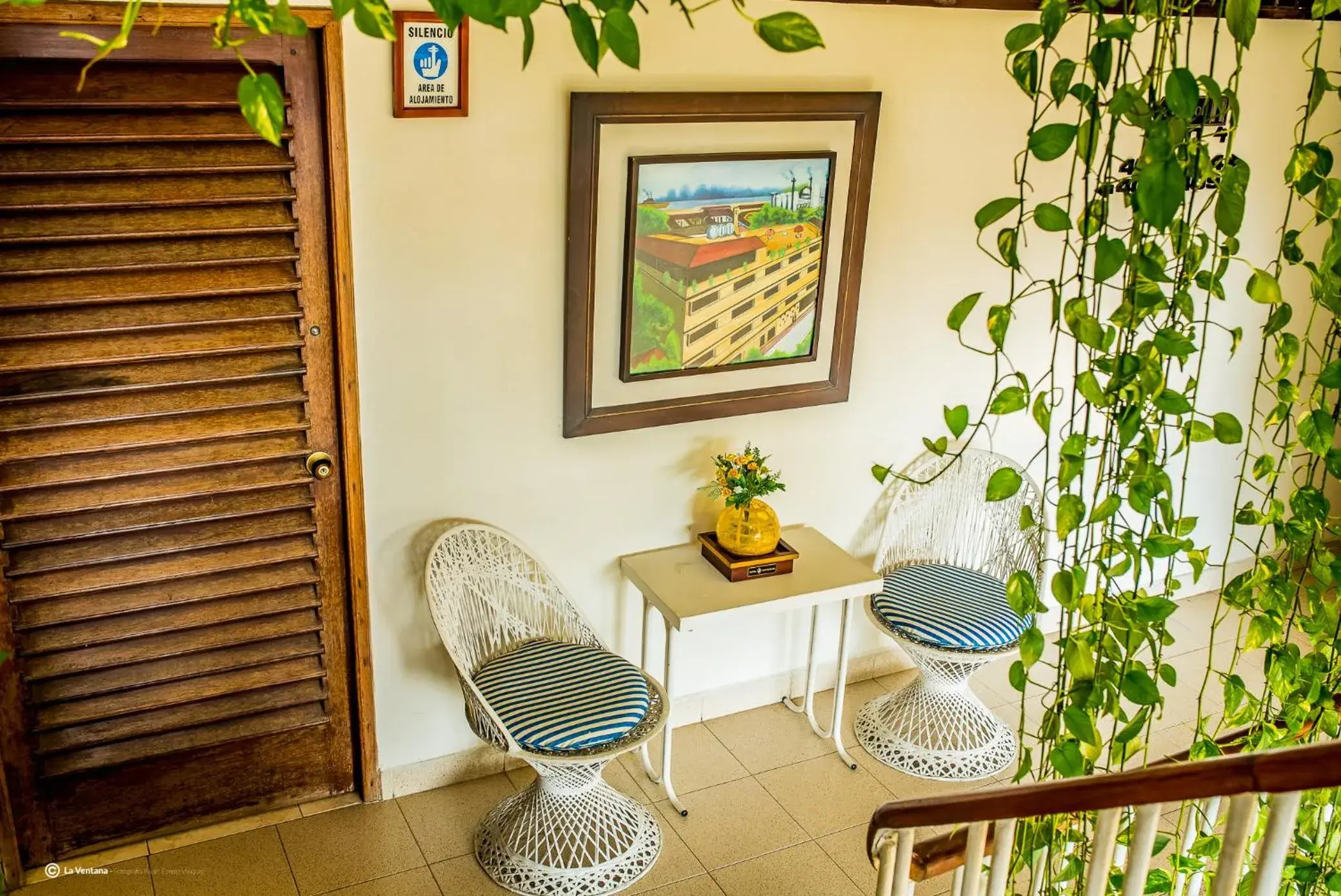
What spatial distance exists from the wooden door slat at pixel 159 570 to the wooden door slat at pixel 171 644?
160 millimetres

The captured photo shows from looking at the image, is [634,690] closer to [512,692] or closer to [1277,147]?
[512,692]

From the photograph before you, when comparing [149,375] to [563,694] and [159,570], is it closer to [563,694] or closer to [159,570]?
[159,570]

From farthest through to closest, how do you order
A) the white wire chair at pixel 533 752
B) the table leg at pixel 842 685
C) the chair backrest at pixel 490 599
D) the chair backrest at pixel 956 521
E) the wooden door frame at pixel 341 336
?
the chair backrest at pixel 956 521 < the table leg at pixel 842 685 < the chair backrest at pixel 490 599 < the white wire chair at pixel 533 752 < the wooden door frame at pixel 341 336

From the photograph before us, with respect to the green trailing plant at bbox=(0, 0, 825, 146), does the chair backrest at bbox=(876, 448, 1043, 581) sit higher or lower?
lower

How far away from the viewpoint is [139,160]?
273 centimetres

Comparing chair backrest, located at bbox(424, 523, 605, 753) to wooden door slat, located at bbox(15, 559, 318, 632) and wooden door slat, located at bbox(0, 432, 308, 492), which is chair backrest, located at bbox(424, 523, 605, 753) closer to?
wooden door slat, located at bbox(15, 559, 318, 632)

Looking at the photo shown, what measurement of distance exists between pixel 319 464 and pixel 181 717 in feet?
2.45

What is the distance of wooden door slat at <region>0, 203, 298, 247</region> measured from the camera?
267 cm

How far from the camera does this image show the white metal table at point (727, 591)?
11.0ft

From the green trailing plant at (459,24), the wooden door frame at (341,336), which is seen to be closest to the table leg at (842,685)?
the wooden door frame at (341,336)

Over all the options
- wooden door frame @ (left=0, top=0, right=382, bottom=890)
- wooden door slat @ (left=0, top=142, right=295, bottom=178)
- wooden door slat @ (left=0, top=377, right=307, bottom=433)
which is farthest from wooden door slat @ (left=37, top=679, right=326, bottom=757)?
wooden door slat @ (left=0, top=142, right=295, bottom=178)

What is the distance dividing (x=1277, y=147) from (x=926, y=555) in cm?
194

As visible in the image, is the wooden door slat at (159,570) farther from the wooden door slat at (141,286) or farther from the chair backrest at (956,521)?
the chair backrest at (956,521)

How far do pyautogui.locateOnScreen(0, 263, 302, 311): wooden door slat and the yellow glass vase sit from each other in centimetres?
136
